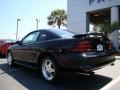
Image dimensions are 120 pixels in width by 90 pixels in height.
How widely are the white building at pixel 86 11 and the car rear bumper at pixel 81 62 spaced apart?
18830mm

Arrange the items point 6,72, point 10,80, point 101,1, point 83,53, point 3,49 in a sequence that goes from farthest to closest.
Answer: point 101,1, point 3,49, point 6,72, point 10,80, point 83,53

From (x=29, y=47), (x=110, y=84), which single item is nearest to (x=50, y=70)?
(x=29, y=47)

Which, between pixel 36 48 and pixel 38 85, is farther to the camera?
pixel 36 48

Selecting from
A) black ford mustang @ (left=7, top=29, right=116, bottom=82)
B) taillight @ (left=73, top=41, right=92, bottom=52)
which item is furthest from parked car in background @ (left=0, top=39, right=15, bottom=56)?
taillight @ (left=73, top=41, right=92, bottom=52)

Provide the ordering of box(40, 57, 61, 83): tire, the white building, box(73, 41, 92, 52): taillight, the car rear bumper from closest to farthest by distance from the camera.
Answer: the car rear bumper, box(73, 41, 92, 52): taillight, box(40, 57, 61, 83): tire, the white building

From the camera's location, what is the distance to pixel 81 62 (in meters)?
5.48

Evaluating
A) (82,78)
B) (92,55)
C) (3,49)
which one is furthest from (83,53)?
(3,49)

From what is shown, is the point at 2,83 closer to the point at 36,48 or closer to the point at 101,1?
the point at 36,48

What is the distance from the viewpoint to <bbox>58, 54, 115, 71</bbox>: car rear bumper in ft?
18.0

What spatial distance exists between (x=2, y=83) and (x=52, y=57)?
4.94 ft

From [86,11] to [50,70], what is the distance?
73.1 ft

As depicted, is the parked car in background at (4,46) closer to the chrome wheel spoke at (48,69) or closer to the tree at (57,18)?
the chrome wheel spoke at (48,69)

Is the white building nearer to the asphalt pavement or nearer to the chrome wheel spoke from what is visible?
the asphalt pavement

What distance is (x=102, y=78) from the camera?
6750 millimetres
